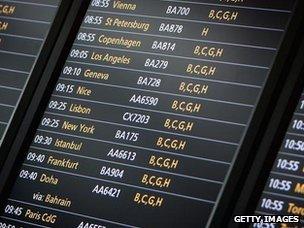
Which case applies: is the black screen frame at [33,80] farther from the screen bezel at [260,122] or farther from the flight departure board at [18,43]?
the screen bezel at [260,122]

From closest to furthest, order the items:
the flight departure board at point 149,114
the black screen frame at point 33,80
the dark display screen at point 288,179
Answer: the dark display screen at point 288,179 < the flight departure board at point 149,114 < the black screen frame at point 33,80

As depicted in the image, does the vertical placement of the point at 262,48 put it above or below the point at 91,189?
above

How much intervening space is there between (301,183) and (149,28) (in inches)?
32.6

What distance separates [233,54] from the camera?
2570 mm

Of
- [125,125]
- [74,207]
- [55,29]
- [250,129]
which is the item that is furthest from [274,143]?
[55,29]

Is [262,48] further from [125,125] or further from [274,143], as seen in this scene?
[125,125]

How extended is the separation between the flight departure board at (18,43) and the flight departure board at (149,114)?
5.3 inches

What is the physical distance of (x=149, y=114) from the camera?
2629 millimetres

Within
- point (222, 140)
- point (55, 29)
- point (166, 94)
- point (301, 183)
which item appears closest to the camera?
point (301, 183)

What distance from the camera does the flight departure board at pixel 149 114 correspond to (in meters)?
2.47

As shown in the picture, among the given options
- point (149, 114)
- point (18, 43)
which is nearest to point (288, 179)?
point (149, 114)

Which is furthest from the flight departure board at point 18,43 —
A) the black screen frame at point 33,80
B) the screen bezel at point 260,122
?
the screen bezel at point 260,122

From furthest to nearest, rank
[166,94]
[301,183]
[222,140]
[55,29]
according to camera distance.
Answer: [55,29]
[166,94]
[222,140]
[301,183]

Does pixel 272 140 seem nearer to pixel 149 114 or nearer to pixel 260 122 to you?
pixel 260 122
